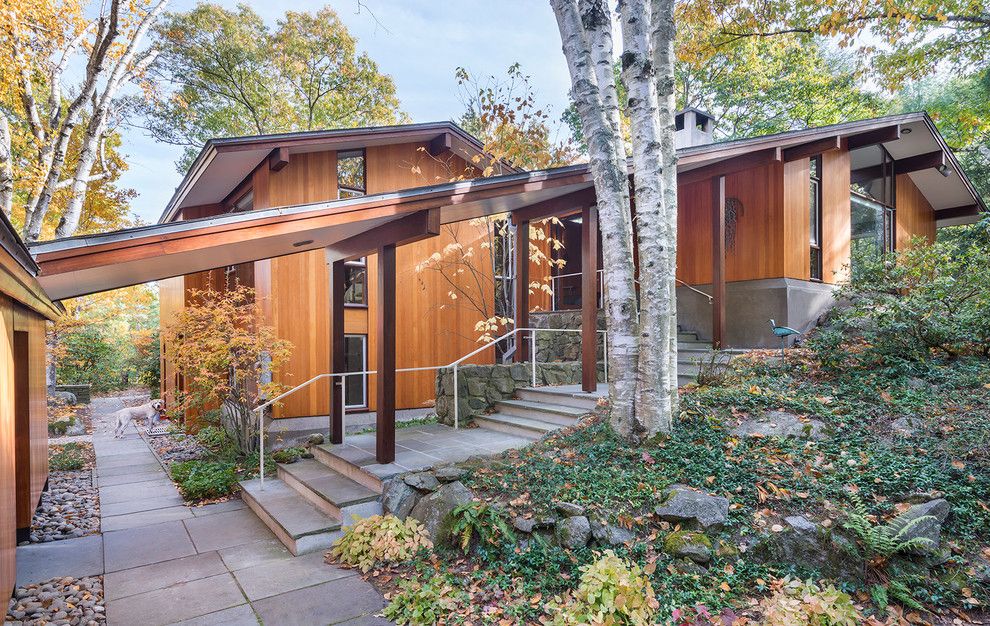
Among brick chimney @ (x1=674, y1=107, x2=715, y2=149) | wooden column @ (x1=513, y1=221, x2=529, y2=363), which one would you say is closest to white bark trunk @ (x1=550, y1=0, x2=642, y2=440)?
wooden column @ (x1=513, y1=221, x2=529, y2=363)

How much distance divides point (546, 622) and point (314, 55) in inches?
728

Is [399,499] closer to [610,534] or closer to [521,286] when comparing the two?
[610,534]

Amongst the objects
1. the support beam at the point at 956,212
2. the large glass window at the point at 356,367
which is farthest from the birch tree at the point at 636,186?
the support beam at the point at 956,212

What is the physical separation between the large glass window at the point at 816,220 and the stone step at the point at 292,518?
31.4 ft

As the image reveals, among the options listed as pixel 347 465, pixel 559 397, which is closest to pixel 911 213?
pixel 559 397

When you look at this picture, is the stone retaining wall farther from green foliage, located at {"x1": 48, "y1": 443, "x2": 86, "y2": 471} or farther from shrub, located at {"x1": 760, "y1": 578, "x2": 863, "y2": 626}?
green foliage, located at {"x1": 48, "y1": 443, "x2": 86, "y2": 471}

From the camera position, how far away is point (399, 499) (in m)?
4.70

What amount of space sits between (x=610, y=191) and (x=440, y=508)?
11.2ft

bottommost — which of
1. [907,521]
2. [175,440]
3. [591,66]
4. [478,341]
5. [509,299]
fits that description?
[175,440]

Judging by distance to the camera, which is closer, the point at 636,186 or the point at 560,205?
the point at 636,186

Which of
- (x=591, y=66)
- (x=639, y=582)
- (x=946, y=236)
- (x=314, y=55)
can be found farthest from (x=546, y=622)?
(x=946, y=236)

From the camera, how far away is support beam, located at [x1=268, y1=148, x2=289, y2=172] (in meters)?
7.64

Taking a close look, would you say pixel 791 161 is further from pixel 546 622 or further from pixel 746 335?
pixel 546 622

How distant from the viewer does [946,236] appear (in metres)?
16.5
